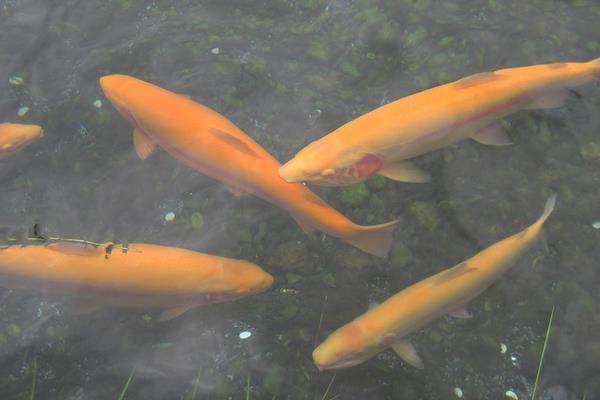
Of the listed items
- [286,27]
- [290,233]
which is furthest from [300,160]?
[286,27]

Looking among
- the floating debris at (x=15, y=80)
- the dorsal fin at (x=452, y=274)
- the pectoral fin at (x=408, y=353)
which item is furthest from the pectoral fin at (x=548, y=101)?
the floating debris at (x=15, y=80)

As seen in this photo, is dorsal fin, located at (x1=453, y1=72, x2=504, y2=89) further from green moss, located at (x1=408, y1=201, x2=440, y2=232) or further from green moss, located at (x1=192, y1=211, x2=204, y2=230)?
green moss, located at (x1=192, y1=211, x2=204, y2=230)

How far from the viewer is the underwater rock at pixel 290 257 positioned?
11.1 ft

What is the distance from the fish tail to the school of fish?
0.01 metres

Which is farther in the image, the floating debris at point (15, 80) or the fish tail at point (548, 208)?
the floating debris at point (15, 80)

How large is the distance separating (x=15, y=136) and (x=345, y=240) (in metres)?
2.34

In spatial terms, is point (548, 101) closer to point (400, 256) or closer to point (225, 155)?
point (400, 256)

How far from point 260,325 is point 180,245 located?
0.72 m

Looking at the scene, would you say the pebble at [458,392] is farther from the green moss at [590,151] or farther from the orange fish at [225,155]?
the green moss at [590,151]

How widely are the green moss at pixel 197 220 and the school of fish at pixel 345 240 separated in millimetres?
316

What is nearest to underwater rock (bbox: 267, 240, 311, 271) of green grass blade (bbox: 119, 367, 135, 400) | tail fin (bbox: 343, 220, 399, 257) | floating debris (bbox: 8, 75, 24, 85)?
tail fin (bbox: 343, 220, 399, 257)

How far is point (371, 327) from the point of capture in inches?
117

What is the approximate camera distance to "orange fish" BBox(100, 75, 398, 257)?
10.5 ft

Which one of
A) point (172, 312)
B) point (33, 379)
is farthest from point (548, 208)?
point (33, 379)
